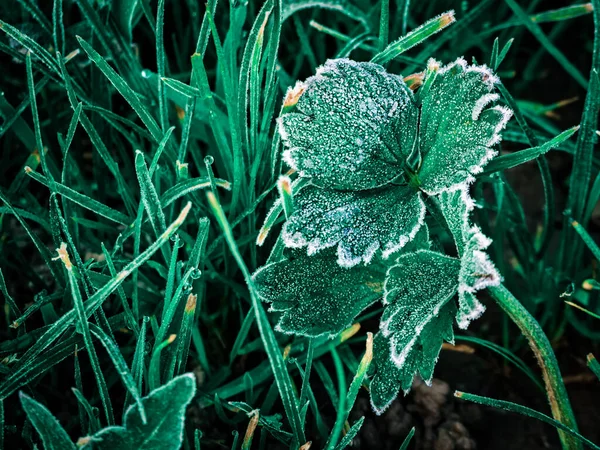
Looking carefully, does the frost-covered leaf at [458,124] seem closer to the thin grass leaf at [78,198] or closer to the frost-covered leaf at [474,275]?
the frost-covered leaf at [474,275]

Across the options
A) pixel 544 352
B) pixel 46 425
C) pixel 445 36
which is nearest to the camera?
pixel 46 425

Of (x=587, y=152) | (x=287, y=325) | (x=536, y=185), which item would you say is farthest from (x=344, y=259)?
(x=536, y=185)

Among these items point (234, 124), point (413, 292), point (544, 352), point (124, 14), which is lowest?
point (544, 352)

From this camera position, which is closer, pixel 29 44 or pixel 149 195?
pixel 149 195

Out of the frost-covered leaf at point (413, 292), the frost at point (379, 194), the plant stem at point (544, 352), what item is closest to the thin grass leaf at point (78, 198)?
Answer: the frost at point (379, 194)

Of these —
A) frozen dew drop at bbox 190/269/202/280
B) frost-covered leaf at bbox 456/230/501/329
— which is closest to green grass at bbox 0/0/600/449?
frozen dew drop at bbox 190/269/202/280

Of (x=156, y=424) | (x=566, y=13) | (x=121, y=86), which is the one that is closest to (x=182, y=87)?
(x=121, y=86)

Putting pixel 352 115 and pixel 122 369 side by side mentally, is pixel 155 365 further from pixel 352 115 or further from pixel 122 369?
pixel 352 115
